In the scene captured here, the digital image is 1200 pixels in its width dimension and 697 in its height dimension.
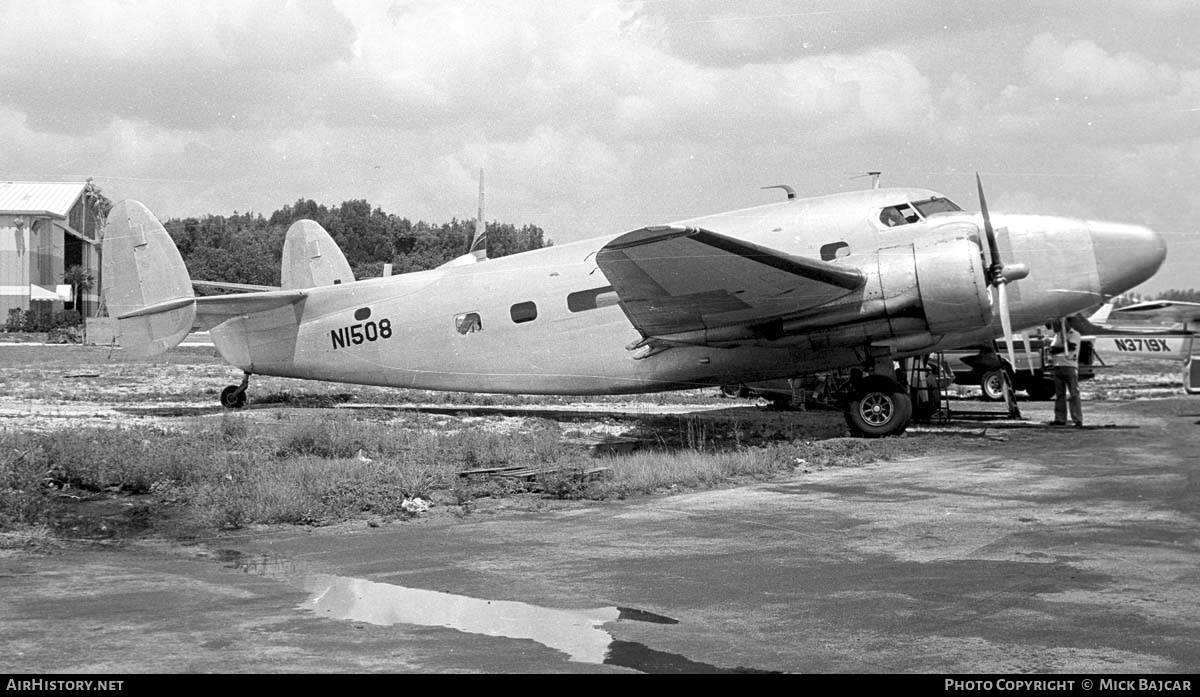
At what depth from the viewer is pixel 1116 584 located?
229 inches

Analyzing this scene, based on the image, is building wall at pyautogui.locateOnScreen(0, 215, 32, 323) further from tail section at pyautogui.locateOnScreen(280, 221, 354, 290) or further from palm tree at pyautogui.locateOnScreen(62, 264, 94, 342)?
tail section at pyautogui.locateOnScreen(280, 221, 354, 290)

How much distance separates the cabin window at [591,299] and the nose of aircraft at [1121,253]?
263 inches

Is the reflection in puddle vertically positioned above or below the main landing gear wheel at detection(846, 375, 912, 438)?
below

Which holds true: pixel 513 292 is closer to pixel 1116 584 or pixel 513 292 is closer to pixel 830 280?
pixel 830 280

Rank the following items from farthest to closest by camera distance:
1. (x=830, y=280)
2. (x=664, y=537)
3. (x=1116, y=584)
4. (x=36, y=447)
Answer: (x=830, y=280) < (x=36, y=447) < (x=664, y=537) < (x=1116, y=584)

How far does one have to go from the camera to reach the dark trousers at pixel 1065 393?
16703mm

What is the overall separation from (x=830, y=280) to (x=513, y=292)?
5.16m

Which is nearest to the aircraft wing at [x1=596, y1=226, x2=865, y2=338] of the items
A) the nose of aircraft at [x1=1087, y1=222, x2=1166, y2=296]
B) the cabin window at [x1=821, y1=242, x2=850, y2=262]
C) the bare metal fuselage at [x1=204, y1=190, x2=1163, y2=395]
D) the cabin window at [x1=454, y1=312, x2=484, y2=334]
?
the bare metal fuselage at [x1=204, y1=190, x2=1163, y2=395]

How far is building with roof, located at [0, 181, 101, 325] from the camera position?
1033 inches

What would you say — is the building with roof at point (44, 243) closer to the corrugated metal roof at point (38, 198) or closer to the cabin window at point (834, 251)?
the corrugated metal roof at point (38, 198)

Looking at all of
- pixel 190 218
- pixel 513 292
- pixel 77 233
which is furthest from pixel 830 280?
pixel 77 233

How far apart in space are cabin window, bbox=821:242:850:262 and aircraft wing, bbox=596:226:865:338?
2.58 feet

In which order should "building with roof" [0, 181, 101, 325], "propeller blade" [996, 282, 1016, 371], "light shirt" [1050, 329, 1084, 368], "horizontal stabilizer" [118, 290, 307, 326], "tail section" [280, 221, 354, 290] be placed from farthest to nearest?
"building with roof" [0, 181, 101, 325] → "tail section" [280, 221, 354, 290] → "horizontal stabilizer" [118, 290, 307, 326] → "light shirt" [1050, 329, 1084, 368] → "propeller blade" [996, 282, 1016, 371]

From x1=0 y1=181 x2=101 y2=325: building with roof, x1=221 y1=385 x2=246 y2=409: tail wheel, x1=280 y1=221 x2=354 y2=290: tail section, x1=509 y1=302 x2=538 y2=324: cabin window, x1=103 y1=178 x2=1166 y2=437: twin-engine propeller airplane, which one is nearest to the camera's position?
x1=103 y1=178 x2=1166 y2=437: twin-engine propeller airplane
